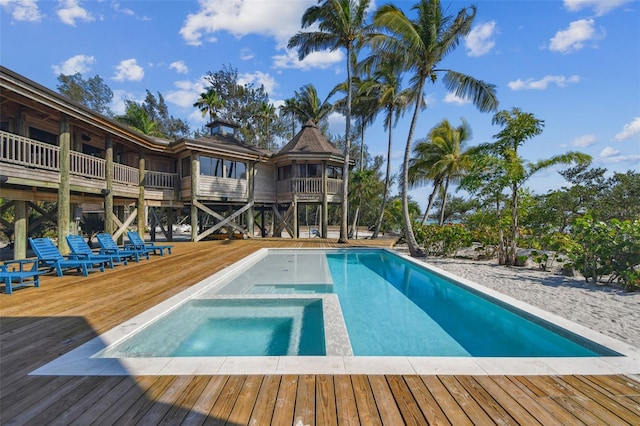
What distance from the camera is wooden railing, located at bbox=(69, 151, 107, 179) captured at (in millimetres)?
9930

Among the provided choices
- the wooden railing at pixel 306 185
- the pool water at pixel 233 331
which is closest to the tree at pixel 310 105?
the wooden railing at pixel 306 185

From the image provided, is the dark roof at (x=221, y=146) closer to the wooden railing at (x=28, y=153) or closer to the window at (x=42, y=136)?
the window at (x=42, y=136)

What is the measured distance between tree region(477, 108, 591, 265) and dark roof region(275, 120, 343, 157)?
10034 mm

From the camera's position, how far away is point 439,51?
1091 centimetres

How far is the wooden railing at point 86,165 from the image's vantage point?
993cm

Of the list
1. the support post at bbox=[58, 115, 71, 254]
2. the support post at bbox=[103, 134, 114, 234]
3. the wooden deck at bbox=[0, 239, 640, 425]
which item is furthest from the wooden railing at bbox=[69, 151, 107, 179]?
the wooden deck at bbox=[0, 239, 640, 425]

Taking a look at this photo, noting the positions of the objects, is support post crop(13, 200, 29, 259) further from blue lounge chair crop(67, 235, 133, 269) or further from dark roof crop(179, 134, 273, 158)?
dark roof crop(179, 134, 273, 158)

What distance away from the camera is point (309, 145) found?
18.7 meters

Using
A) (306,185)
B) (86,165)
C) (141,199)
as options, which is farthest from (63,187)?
(306,185)

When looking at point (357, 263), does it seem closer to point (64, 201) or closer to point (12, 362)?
point (12, 362)

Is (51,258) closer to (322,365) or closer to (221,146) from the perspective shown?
(322,365)

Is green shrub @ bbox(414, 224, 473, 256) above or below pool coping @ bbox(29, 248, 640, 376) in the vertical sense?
above

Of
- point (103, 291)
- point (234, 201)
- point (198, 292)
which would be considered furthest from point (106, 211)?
point (198, 292)

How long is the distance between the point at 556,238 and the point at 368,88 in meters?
14.0
